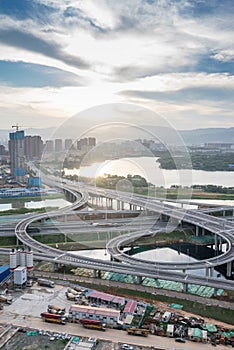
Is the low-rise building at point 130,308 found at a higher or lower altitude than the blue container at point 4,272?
lower

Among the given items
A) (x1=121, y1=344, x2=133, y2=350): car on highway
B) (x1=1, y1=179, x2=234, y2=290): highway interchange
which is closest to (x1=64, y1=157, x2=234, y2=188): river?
(x1=1, y1=179, x2=234, y2=290): highway interchange

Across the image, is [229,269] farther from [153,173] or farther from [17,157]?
[17,157]

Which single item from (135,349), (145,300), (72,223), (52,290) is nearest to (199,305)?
(145,300)

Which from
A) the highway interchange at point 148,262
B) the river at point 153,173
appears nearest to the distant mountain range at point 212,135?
the river at point 153,173

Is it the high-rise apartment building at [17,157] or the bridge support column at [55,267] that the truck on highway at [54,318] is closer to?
the bridge support column at [55,267]

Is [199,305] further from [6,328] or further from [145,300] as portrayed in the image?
[6,328]

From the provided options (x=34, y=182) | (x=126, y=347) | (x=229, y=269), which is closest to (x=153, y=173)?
(x=229, y=269)

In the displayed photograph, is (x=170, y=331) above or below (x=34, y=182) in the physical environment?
below

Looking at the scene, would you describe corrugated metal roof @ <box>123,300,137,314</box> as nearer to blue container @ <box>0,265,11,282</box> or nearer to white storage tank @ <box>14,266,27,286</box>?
white storage tank @ <box>14,266,27,286</box>
